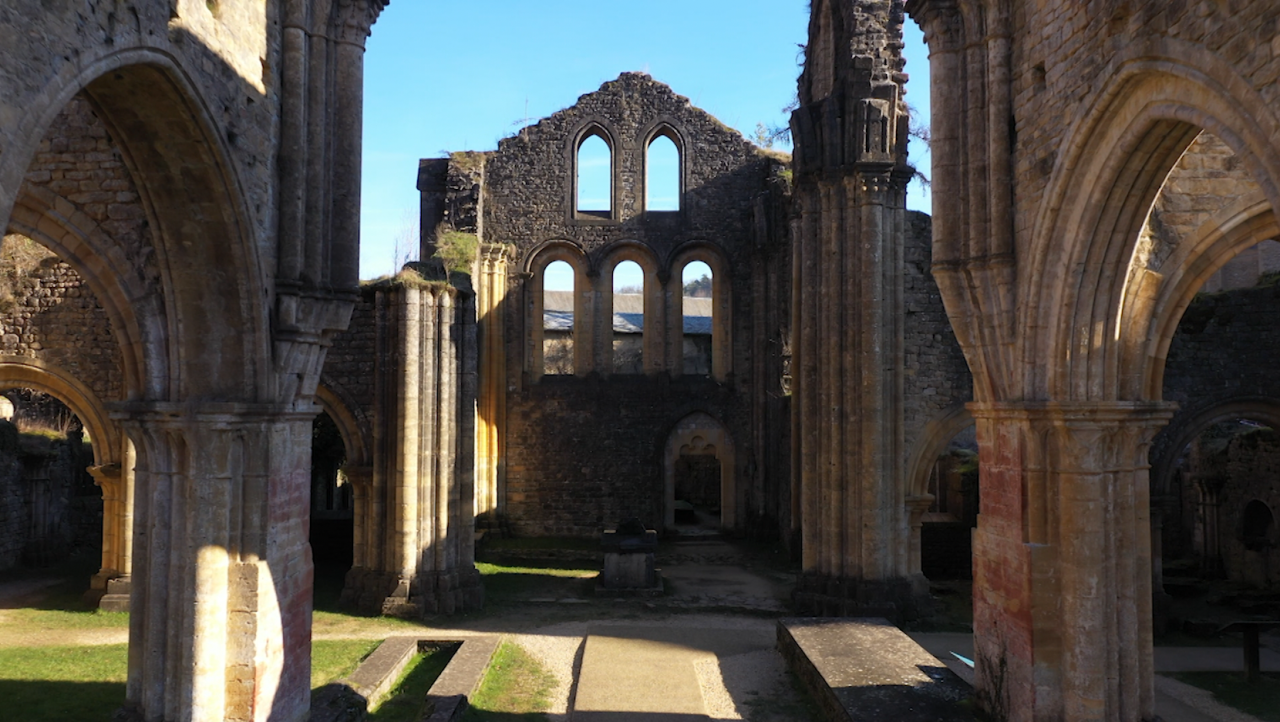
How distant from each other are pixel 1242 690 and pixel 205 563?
10829 mm

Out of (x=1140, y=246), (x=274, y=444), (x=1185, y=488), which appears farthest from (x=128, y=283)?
(x=1185, y=488)

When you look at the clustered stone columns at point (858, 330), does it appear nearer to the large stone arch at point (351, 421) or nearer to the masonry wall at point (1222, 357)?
the masonry wall at point (1222, 357)

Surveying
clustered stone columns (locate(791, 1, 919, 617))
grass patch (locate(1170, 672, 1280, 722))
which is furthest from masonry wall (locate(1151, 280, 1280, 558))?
clustered stone columns (locate(791, 1, 919, 617))

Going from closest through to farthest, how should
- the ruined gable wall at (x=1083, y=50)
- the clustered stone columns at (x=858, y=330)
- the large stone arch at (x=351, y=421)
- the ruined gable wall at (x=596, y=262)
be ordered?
the ruined gable wall at (x=1083, y=50)
the clustered stone columns at (x=858, y=330)
the large stone arch at (x=351, y=421)
the ruined gable wall at (x=596, y=262)

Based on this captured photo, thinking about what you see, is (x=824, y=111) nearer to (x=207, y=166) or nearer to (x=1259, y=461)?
(x=207, y=166)

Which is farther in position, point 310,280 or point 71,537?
point 71,537

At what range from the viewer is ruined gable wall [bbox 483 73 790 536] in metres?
19.8

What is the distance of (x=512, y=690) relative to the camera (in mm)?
9219

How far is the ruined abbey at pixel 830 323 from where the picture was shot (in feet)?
18.3

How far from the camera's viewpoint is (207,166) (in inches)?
239

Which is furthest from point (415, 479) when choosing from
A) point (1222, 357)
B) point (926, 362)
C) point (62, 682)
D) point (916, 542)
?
point (1222, 357)

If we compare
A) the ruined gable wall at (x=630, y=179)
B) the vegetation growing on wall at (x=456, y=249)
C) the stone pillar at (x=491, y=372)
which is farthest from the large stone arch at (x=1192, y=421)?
the stone pillar at (x=491, y=372)

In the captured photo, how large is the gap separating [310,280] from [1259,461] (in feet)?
52.4

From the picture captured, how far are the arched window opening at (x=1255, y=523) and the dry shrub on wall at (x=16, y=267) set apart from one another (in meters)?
20.6
